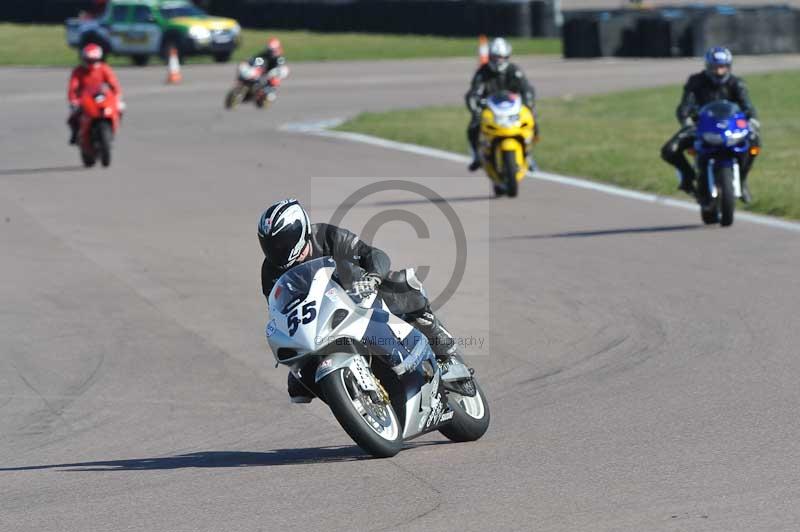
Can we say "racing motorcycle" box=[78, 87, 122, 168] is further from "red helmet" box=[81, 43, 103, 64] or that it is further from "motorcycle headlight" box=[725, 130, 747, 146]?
"motorcycle headlight" box=[725, 130, 747, 146]

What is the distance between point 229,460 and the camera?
7.23 m

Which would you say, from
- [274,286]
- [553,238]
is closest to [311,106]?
[553,238]

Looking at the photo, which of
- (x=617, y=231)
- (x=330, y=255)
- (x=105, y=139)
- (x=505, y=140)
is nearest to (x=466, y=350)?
(x=330, y=255)

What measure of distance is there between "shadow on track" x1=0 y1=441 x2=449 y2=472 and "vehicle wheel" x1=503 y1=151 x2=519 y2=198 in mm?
9404

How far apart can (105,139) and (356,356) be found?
14.7 metres

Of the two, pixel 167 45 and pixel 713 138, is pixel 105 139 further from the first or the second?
pixel 167 45

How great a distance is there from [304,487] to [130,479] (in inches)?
35.0

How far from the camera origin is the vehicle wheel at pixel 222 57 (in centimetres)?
4394

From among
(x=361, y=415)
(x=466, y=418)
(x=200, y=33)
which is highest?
(x=200, y=33)

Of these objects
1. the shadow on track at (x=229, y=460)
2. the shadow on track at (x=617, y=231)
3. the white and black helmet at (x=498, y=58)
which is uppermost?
the white and black helmet at (x=498, y=58)

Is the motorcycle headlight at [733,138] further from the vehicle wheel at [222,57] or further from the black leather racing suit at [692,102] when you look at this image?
the vehicle wheel at [222,57]

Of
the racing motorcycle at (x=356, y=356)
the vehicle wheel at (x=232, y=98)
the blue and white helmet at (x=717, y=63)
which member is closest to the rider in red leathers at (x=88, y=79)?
the blue and white helmet at (x=717, y=63)

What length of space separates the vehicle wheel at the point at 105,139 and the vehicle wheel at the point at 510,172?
21.2ft

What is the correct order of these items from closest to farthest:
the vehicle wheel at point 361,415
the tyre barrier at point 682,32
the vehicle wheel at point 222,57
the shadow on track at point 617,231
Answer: the vehicle wheel at point 361,415 < the shadow on track at point 617,231 < the tyre barrier at point 682,32 < the vehicle wheel at point 222,57
